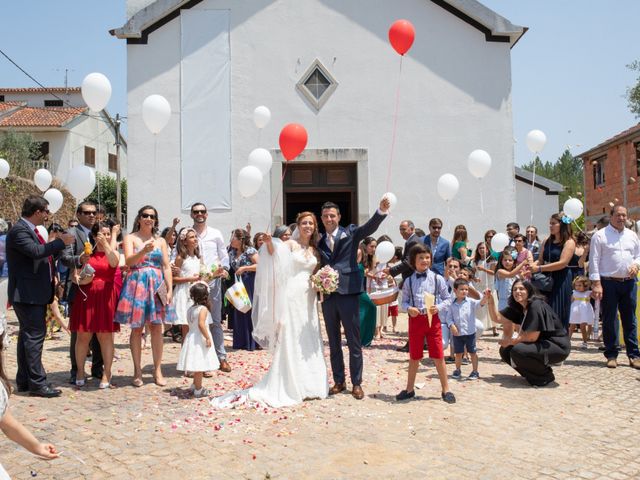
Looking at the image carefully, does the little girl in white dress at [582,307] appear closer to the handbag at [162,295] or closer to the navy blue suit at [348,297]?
the navy blue suit at [348,297]

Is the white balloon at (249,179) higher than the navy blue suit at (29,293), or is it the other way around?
the white balloon at (249,179)

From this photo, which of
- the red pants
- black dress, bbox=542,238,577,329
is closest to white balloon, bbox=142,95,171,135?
the red pants

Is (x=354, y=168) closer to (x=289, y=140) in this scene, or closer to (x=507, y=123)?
(x=507, y=123)

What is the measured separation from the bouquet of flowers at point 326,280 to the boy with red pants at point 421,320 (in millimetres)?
844

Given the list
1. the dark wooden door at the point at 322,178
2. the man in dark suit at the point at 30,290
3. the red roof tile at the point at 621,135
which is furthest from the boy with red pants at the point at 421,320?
the red roof tile at the point at 621,135

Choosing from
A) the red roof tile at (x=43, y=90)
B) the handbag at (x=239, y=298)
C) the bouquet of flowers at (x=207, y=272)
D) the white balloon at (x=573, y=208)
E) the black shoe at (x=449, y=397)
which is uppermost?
the red roof tile at (x=43, y=90)

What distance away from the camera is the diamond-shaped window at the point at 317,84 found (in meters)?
14.2

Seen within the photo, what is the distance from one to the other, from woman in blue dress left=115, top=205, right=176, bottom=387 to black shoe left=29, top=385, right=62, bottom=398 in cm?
85

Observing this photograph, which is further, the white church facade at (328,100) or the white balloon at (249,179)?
the white church facade at (328,100)

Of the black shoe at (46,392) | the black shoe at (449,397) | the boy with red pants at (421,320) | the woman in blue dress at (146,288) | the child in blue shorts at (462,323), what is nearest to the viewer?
the black shoe at (449,397)

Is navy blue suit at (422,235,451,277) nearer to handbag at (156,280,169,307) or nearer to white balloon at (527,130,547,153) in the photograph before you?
white balloon at (527,130,547,153)

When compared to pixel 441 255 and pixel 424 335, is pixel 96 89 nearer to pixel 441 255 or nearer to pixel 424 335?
pixel 424 335

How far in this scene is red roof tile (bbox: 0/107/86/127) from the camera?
37.1 metres

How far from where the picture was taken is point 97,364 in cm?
738
